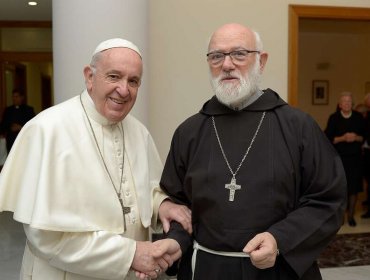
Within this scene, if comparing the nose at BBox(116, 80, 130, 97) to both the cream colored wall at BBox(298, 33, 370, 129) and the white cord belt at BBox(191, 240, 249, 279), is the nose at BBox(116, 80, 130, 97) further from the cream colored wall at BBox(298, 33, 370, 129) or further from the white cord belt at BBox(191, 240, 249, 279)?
the cream colored wall at BBox(298, 33, 370, 129)

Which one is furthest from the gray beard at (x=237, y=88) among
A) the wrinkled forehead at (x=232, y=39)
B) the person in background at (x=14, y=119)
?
the person in background at (x=14, y=119)

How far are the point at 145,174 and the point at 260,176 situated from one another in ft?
1.74

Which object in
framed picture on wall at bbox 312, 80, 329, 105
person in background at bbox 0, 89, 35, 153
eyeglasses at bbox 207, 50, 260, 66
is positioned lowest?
person in background at bbox 0, 89, 35, 153

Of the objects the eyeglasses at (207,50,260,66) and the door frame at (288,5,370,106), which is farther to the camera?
the door frame at (288,5,370,106)

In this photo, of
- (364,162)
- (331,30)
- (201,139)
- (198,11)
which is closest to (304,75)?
(331,30)

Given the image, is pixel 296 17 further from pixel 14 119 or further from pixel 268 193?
pixel 14 119

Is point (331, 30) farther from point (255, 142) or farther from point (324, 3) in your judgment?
point (255, 142)

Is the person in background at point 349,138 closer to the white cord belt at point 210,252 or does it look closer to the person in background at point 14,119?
the white cord belt at point 210,252

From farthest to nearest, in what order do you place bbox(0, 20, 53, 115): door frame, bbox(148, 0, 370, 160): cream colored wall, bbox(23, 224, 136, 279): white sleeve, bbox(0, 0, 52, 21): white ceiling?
bbox(0, 20, 53, 115): door frame → bbox(0, 0, 52, 21): white ceiling → bbox(148, 0, 370, 160): cream colored wall → bbox(23, 224, 136, 279): white sleeve

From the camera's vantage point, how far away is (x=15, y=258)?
187 inches

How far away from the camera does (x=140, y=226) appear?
7.17 feet

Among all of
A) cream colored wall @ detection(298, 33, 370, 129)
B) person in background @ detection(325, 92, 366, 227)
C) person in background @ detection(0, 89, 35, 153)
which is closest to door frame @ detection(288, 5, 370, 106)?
person in background @ detection(325, 92, 366, 227)

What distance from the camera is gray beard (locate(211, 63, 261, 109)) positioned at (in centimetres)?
213

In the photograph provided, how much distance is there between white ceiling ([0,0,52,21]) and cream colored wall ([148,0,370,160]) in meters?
2.98
